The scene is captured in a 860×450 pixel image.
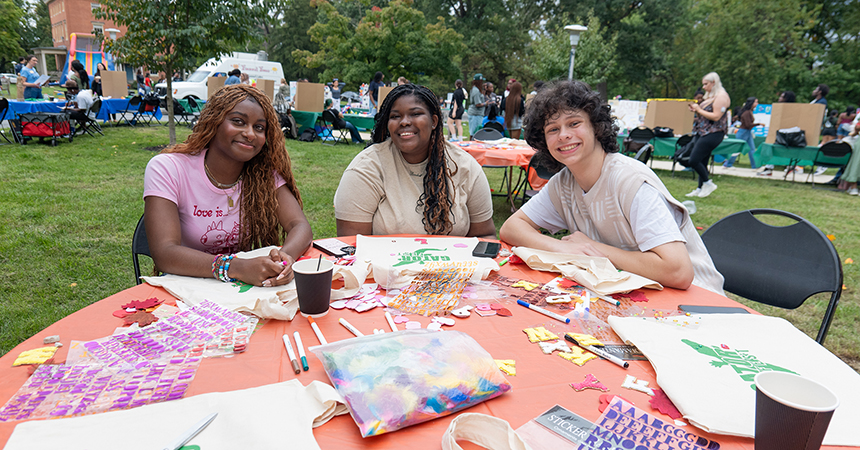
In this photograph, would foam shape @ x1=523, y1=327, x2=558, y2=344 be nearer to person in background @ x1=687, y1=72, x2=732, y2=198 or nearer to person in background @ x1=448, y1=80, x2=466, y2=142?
person in background @ x1=687, y1=72, x2=732, y2=198

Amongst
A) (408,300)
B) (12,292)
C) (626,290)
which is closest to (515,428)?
(408,300)

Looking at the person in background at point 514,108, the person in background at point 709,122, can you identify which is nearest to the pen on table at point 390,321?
the person in background at point 709,122

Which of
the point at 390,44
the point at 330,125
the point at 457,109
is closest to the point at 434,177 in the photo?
the point at 457,109

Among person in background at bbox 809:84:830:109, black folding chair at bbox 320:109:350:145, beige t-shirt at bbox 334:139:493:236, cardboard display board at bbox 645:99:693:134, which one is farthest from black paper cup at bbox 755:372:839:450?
person in background at bbox 809:84:830:109

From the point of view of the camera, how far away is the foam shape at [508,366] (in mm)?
1132

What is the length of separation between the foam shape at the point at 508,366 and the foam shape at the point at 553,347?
0.11 meters

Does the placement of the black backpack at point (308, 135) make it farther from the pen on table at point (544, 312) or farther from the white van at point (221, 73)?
the pen on table at point (544, 312)

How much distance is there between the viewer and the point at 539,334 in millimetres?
1314

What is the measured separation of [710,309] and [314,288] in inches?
48.6

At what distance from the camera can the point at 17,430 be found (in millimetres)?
856

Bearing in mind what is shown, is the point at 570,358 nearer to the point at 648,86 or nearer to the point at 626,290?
the point at 626,290

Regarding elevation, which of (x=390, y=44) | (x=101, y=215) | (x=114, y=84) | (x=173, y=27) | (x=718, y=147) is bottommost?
(x=101, y=215)

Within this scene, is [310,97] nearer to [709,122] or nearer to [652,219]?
[709,122]

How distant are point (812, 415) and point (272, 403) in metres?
0.94
